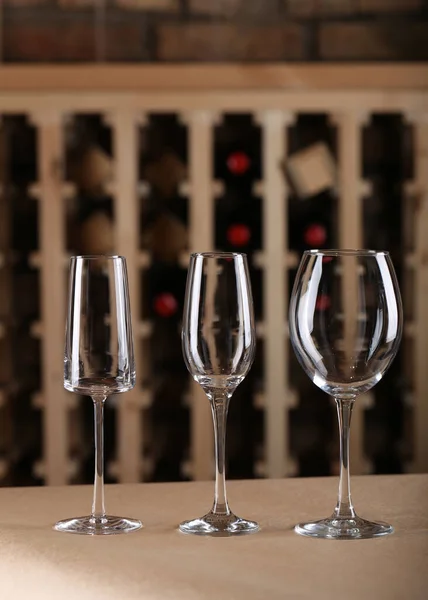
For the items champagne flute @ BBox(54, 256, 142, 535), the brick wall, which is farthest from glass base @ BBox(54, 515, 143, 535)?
the brick wall

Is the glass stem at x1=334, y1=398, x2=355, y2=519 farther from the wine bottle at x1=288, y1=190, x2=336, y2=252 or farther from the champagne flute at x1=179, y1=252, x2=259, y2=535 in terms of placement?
the wine bottle at x1=288, y1=190, x2=336, y2=252

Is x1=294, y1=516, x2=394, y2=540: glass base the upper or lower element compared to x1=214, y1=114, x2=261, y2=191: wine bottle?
lower

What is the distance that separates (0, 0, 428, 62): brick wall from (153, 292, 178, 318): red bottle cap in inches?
24.6

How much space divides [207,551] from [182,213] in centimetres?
175

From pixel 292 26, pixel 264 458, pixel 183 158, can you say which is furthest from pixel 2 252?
pixel 292 26

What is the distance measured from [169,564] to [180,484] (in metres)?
0.27

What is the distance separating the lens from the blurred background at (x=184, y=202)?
2301mm

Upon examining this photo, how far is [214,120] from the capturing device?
2252 millimetres

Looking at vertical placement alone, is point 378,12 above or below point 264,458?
above

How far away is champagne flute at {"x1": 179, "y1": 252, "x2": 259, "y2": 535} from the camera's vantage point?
732 mm

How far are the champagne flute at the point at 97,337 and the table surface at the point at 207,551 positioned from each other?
0.05m

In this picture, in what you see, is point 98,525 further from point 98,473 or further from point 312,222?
point 312,222

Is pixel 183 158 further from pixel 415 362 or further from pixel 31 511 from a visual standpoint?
pixel 31 511

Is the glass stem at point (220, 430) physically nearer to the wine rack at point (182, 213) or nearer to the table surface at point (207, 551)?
the table surface at point (207, 551)
